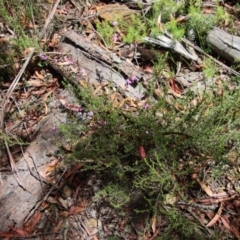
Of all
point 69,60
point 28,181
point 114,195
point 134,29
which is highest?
point 134,29

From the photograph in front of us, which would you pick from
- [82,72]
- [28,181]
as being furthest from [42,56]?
[28,181]

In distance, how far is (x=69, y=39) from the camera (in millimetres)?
3459

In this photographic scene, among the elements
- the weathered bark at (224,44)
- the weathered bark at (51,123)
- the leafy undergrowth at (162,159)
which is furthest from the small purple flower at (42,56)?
the weathered bark at (224,44)

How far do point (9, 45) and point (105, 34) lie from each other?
1.04 metres

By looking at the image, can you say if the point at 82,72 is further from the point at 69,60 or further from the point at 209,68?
Answer: the point at 209,68

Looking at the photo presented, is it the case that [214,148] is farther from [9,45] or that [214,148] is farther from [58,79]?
[9,45]

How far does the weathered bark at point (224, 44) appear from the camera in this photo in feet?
11.0

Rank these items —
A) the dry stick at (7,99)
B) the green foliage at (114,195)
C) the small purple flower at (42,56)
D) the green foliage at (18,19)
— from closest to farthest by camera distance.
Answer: the green foliage at (114,195)
the dry stick at (7,99)
the small purple flower at (42,56)
the green foliage at (18,19)

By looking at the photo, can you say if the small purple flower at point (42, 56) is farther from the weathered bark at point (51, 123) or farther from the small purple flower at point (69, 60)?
the small purple flower at point (69, 60)

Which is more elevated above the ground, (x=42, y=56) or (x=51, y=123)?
(x=42, y=56)

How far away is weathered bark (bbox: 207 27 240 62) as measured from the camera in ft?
11.0

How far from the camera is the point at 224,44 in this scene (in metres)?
3.42

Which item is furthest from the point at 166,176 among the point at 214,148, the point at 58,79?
the point at 58,79

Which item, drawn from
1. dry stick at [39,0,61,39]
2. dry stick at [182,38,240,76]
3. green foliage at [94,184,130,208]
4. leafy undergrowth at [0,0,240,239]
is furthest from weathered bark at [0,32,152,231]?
dry stick at [182,38,240,76]
